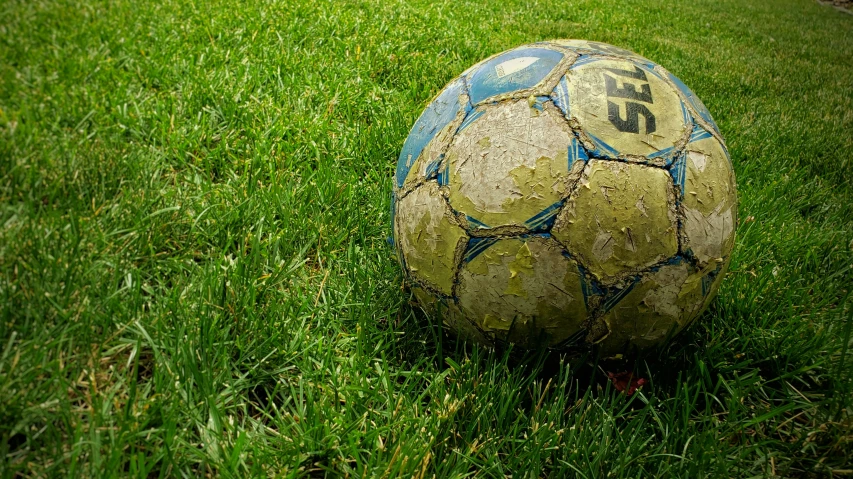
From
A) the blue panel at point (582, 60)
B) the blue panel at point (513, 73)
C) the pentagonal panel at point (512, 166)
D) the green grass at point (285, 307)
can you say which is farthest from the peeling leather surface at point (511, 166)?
the green grass at point (285, 307)

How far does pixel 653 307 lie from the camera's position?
1740mm

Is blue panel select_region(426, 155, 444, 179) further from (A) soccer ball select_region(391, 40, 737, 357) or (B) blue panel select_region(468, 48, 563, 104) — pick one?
(B) blue panel select_region(468, 48, 563, 104)

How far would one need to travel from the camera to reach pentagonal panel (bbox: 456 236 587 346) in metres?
1.66

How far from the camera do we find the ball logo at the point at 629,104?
1709 mm

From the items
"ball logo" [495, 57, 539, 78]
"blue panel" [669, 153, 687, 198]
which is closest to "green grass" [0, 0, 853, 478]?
"blue panel" [669, 153, 687, 198]

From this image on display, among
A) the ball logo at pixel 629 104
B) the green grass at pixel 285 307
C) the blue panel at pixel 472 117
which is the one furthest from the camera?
the blue panel at pixel 472 117

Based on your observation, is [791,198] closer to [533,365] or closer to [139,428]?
[533,365]

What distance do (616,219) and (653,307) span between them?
329mm

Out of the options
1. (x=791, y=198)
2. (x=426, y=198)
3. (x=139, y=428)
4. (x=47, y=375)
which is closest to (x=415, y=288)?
(x=426, y=198)

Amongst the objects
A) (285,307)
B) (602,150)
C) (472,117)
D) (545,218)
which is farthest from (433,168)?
(285,307)

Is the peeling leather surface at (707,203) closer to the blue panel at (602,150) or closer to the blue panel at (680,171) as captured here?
the blue panel at (680,171)

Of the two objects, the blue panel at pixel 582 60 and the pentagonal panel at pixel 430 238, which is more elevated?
the blue panel at pixel 582 60

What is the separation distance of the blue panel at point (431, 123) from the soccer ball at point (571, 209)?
0.06 ft

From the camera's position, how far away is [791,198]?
129 inches
